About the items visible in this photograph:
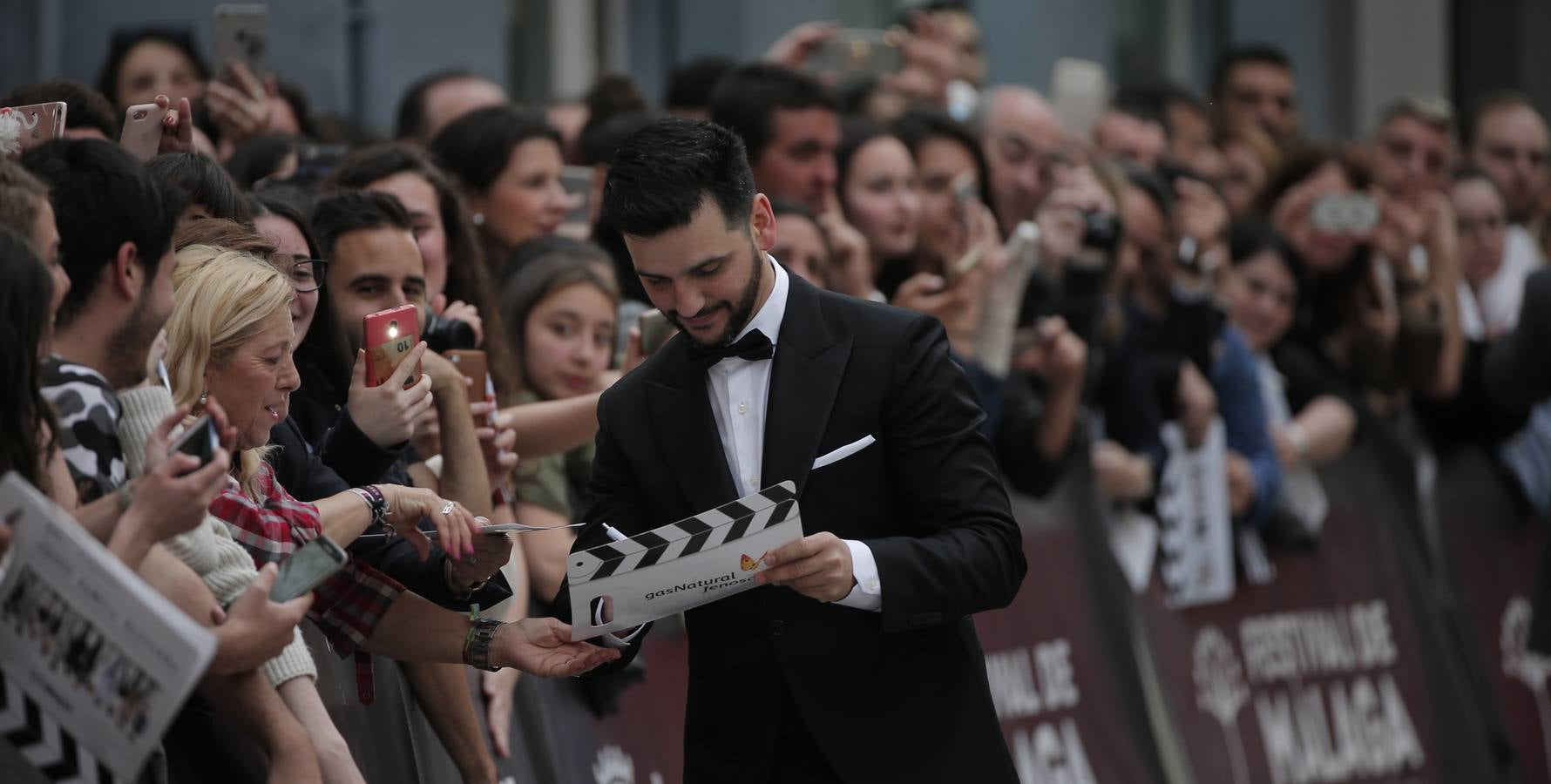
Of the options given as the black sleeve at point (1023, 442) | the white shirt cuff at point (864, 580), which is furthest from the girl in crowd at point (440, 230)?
the black sleeve at point (1023, 442)

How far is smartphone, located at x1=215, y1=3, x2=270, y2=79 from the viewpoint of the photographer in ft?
21.3

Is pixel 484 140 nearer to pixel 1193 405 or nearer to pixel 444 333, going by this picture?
pixel 444 333

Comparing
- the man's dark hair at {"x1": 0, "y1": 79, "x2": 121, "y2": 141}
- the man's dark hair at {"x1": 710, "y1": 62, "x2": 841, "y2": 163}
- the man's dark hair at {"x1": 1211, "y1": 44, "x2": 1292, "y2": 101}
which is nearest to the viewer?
the man's dark hair at {"x1": 0, "y1": 79, "x2": 121, "y2": 141}

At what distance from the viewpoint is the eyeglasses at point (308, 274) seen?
185 inches

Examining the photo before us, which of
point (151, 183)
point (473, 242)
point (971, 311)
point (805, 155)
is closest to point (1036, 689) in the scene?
Result: point (971, 311)

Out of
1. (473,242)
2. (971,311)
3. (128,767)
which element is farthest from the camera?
(971,311)

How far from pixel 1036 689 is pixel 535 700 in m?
2.83

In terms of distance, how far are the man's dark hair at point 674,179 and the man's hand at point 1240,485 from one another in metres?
5.19

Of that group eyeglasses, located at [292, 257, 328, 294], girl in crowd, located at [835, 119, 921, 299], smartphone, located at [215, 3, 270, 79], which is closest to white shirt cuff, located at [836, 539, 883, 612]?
eyeglasses, located at [292, 257, 328, 294]

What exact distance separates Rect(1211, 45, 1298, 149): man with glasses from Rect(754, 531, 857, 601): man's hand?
8542 millimetres

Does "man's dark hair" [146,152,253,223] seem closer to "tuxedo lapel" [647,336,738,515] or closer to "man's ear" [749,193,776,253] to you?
"tuxedo lapel" [647,336,738,515]

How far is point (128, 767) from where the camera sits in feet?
10.8

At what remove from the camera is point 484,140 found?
6.72m

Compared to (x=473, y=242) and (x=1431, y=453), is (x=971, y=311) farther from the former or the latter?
(x=1431, y=453)
